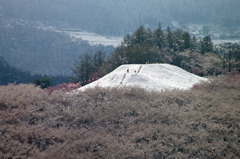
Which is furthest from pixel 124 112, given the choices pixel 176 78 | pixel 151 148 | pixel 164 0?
pixel 164 0

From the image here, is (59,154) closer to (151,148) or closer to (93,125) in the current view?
(93,125)

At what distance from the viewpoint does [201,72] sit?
2292cm

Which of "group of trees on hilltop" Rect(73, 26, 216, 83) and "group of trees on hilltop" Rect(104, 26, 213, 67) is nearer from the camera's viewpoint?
"group of trees on hilltop" Rect(73, 26, 216, 83)

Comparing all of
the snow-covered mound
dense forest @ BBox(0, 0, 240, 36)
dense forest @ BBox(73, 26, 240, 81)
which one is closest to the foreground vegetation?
the snow-covered mound

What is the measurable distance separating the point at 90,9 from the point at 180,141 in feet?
396

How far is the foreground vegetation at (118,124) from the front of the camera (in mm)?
3992

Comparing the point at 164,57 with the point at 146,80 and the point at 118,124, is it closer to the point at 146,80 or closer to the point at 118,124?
the point at 146,80

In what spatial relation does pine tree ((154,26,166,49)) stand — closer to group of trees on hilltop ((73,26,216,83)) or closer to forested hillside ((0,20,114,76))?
group of trees on hilltop ((73,26,216,83))

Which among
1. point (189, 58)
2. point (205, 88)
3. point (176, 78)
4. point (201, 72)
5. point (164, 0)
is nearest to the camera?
point (205, 88)

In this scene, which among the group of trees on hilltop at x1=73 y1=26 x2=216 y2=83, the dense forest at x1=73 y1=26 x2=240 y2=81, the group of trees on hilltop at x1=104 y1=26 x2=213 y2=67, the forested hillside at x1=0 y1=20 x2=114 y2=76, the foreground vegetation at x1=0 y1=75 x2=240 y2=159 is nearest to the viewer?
the foreground vegetation at x1=0 y1=75 x2=240 y2=159

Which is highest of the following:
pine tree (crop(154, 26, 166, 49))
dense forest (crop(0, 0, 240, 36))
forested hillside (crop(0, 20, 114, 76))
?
dense forest (crop(0, 0, 240, 36))

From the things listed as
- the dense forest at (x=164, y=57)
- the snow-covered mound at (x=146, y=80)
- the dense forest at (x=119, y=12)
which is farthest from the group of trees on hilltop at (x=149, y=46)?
the dense forest at (x=119, y=12)

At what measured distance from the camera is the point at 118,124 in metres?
4.96

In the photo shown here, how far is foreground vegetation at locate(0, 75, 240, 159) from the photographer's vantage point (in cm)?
399
